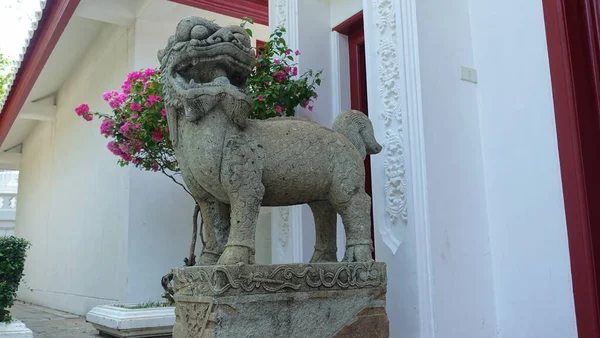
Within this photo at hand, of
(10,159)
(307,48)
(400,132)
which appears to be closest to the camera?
(400,132)

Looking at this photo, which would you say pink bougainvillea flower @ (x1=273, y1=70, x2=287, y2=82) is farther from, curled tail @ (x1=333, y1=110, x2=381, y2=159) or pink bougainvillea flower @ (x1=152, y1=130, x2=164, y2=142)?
curled tail @ (x1=333, y1=110, x2=381, y2=159)

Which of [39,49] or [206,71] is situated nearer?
[206,71]

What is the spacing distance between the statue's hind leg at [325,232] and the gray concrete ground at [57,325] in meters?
2.78

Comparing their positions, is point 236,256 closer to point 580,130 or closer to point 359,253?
point 359,253

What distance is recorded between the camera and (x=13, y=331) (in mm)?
3684

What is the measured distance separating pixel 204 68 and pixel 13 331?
8.98ft

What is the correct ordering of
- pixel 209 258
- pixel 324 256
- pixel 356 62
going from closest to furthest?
1. pixel 209 258
2. pixel 324 256
3. pixel 356 62

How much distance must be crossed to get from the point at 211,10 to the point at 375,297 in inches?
158

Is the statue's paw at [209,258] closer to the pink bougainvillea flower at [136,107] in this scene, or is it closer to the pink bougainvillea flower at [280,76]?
the pink bougainvillea flower at [280,76]

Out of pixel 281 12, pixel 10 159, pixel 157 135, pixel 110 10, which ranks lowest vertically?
pixel 157 135

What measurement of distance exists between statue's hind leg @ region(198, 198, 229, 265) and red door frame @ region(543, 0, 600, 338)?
1.56m

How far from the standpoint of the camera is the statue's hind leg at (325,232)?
95.2 inches

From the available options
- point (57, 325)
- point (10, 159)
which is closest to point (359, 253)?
point (57, 325)

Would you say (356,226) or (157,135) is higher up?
(157,135)
